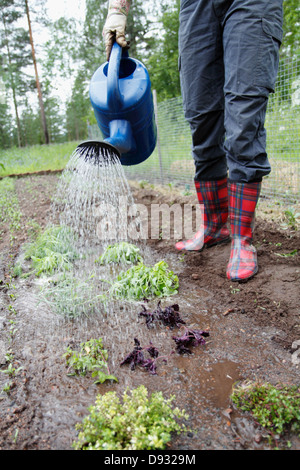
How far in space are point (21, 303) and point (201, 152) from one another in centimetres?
134

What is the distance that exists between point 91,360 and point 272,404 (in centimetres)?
62

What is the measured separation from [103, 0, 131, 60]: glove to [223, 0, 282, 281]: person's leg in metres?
0.55

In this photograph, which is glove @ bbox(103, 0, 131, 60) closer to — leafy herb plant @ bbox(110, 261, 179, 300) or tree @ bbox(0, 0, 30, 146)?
leafy herb plant @ bbox(110, 261, 179, 300)

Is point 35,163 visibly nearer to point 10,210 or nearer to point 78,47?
point 10,210

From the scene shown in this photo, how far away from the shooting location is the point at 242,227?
175 centimetres

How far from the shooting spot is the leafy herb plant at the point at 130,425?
80 centimetres

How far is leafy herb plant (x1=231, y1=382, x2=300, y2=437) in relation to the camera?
0.88 meters

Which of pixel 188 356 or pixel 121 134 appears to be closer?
pixel 188 356

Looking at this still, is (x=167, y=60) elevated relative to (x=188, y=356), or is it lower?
elevated

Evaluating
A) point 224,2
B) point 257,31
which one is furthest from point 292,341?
point 224,2

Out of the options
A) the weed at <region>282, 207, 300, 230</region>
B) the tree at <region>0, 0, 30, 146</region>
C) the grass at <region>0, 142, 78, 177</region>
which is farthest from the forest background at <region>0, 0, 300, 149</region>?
the weed at <region>282, 207, 300, 230</region>

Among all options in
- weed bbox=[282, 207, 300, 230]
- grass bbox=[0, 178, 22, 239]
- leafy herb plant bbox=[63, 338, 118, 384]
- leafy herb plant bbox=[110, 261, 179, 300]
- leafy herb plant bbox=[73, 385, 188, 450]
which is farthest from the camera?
grass bbox=[0, 178, 22, 239]

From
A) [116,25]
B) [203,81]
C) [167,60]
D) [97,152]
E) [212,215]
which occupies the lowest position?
[212,215]

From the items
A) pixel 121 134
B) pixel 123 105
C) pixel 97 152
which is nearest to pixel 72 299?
pixel 97 152
